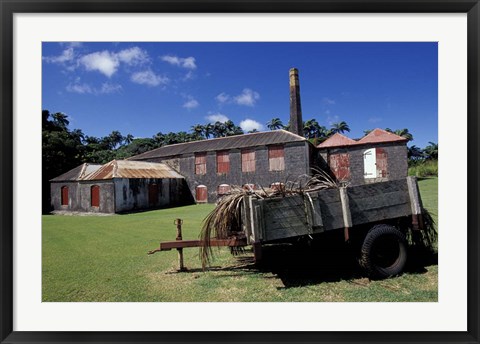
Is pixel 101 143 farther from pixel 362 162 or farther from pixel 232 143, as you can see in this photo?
pixel 362 162

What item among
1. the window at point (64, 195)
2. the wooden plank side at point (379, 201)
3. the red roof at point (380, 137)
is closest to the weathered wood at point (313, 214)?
the wooden plank side at point (379, 201)

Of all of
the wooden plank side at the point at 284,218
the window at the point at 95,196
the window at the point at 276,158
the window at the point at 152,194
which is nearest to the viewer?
the wooden plank side at the point at 284,218

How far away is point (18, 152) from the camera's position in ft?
9.61

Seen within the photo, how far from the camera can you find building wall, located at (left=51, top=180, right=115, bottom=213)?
17.0 metres

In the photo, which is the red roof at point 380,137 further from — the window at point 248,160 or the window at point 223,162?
the window at point 223,162

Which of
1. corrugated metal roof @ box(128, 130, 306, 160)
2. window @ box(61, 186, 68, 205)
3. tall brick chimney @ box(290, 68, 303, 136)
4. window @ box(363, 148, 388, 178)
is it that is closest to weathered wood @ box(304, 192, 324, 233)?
corrugated metal roof @ box(128, 130, 306, 160)

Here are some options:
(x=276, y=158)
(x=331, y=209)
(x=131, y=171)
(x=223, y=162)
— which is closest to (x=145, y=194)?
(x=131, y=171)

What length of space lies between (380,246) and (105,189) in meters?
16.9

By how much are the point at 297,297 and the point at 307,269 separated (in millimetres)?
1092

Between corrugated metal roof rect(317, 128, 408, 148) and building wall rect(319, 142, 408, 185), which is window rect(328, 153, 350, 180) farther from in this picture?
corrugated metal roof rect(317, 128, 408, 148)

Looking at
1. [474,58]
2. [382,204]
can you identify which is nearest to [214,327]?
[382,204]

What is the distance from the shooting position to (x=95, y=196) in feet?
56.9

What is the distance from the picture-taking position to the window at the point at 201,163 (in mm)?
22859
